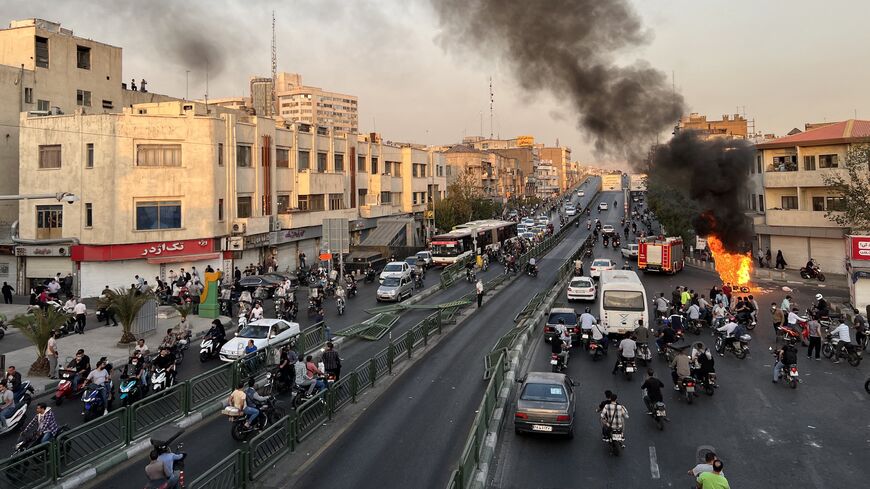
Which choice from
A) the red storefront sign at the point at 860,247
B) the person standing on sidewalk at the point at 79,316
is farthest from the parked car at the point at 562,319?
the person standing on sidewalk at the point at 79,316

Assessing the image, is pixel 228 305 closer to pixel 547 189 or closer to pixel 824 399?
pixel 824 399

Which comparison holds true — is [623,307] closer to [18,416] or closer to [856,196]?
[18,416]

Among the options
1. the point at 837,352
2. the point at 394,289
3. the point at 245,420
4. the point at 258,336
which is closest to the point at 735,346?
the point at 837,352

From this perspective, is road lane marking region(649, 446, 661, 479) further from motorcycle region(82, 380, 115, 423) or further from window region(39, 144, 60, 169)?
window region(39, 144, 60, 169)

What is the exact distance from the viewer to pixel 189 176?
39250 millimetres

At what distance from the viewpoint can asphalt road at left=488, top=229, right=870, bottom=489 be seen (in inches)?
497

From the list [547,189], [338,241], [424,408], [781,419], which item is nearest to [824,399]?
[781,419]

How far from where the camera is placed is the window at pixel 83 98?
46.2m

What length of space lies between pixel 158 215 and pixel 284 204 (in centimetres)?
1227

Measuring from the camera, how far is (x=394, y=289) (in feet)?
A: 116

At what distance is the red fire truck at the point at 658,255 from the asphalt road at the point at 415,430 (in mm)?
22934

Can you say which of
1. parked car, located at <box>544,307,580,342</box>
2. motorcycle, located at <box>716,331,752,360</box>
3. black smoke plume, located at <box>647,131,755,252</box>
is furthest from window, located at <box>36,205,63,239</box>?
black smoke plume, located at <box>647,131,755,252</box>

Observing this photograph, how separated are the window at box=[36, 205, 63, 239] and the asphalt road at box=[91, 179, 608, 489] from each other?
62.1 ft

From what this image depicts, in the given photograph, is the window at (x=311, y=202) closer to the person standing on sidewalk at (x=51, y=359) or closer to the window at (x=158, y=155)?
the window at (x=158, y=155)
